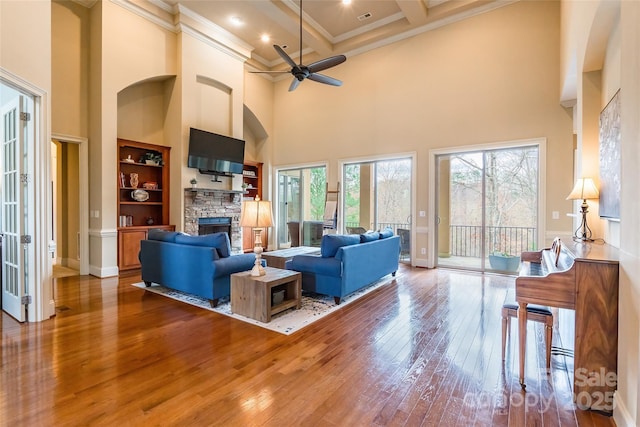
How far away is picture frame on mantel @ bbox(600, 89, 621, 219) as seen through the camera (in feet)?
8.29

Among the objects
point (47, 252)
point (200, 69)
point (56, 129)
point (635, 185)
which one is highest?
point (200, 69)

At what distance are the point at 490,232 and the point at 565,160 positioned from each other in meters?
1.71

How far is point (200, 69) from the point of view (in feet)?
22.7

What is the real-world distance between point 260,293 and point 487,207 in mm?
4820

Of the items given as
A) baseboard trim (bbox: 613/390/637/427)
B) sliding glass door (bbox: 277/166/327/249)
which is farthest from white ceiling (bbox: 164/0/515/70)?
baseboard trim (bbox: 613/390/637/427)

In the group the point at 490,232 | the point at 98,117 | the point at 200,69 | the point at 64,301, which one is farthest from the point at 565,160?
the point at 98,117

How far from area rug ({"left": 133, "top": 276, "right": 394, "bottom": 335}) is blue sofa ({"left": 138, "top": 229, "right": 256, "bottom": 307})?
136 mm

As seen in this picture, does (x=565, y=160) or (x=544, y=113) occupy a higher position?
(x=544, y=113)

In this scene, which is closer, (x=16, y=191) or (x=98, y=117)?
(x=16, y=191)

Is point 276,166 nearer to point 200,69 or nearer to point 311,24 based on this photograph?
point 200,69

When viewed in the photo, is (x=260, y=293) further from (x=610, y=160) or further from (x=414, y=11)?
(x=414, y=11)

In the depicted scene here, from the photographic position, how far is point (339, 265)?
3896mm

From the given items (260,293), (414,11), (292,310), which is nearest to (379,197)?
(414,11)

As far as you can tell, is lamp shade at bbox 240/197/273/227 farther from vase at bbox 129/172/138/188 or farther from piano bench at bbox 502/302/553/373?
vase at bbox 129/172/138/188
